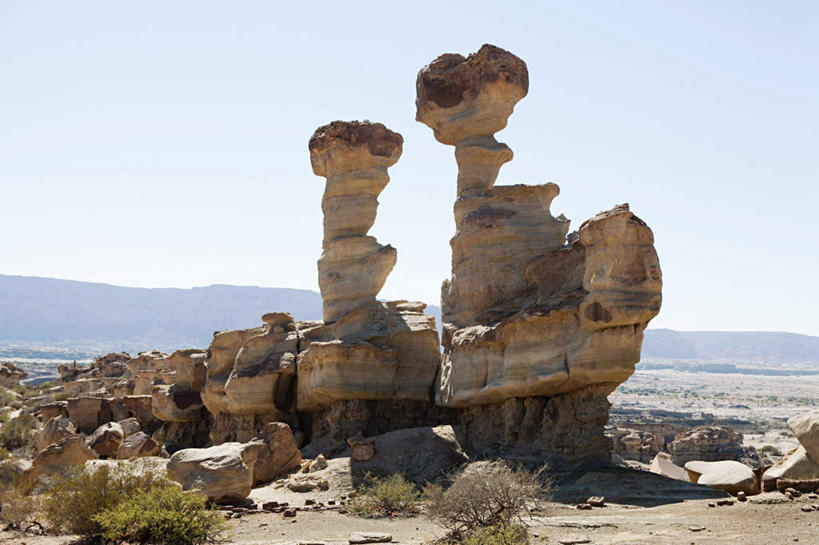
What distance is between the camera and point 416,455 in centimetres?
2284

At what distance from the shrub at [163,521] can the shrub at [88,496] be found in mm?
464

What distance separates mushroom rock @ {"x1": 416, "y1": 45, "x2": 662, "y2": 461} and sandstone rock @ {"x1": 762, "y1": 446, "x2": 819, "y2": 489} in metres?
4.22

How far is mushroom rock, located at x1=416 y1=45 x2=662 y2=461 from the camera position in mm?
20453

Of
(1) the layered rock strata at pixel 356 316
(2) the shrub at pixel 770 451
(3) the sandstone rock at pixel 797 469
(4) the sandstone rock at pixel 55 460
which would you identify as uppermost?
(1) the layered rock strata at pixel 356 316

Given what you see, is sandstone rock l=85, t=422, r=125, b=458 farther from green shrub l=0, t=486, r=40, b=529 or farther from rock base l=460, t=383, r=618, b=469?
rock base l=460, t=383, r=618, b=469

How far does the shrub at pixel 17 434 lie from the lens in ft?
103

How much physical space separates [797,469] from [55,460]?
15737mm

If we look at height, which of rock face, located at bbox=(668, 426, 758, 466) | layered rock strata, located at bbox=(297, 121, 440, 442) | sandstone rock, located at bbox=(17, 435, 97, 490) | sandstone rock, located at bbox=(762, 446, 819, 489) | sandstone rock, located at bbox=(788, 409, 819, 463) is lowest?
rock face, located at bbox=(668, 426, 758, 466)

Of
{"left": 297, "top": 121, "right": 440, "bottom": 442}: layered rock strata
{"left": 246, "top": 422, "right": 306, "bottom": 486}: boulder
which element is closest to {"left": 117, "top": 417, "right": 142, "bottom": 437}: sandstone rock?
{"left": 297, "top": 121, "right": 440, "bottom": 442}: layered rock strata

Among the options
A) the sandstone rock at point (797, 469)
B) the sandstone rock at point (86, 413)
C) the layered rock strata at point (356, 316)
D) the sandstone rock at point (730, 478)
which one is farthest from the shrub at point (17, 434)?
the sandstone rock at point (797, 469)

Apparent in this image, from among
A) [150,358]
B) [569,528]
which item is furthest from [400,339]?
[150,358]

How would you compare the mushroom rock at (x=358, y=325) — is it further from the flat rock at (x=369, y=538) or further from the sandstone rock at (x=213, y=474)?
the flat rock at (x=369, y=538)

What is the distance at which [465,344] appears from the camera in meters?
24.2

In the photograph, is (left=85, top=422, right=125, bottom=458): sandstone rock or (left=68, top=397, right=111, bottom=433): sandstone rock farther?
(left=68, top=397, right=111, bottom=433): sandstone rock
